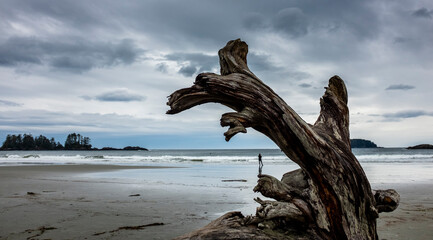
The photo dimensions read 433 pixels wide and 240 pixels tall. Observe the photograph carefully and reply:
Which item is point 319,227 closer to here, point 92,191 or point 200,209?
point 200,209

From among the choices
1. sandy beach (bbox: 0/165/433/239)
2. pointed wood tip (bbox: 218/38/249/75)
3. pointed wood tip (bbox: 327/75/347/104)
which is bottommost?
sandy beach (bbox: 0/165/433/239)

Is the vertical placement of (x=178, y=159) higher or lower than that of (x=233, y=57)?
lower

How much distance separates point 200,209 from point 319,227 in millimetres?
4417

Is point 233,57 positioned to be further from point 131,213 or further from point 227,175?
point 227,175

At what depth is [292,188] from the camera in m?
3.58

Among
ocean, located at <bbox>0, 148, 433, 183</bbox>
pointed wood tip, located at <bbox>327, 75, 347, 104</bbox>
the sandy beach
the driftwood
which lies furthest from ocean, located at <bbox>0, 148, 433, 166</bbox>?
the driftwood

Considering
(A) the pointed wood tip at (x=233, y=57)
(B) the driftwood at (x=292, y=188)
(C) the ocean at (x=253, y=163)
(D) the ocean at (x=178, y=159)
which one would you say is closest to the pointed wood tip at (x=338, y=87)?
(B) the driftwood at (x=292, y=188)

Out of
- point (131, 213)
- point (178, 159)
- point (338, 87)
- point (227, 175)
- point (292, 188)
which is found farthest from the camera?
point (178, 159)

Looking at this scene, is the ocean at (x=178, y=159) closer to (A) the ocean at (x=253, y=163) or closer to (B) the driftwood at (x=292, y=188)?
(A) the ocean at (x=253, y=163)

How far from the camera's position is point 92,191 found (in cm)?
1021

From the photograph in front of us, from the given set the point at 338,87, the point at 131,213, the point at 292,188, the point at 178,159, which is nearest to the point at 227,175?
the point at 131,213

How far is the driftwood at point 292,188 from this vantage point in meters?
3.30

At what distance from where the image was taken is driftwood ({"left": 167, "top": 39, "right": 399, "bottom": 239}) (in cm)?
330

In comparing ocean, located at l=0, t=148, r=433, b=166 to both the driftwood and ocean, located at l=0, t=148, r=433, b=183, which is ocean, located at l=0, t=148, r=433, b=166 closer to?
ocean, located at l=0, t=148, r=433, b=183
